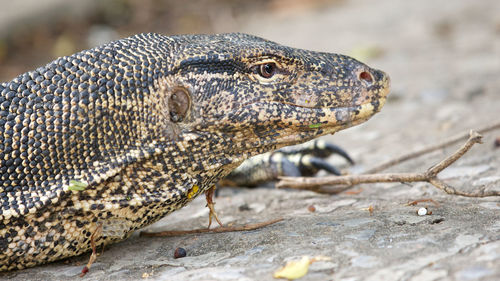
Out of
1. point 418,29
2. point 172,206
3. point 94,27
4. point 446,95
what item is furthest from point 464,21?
point 172,206

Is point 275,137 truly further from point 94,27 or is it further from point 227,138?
point 94,27

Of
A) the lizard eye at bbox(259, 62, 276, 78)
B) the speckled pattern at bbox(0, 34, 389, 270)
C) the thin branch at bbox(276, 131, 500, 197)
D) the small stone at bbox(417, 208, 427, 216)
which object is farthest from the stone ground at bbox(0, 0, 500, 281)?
the lizard eye at bbox(259, 62, 276, 78)

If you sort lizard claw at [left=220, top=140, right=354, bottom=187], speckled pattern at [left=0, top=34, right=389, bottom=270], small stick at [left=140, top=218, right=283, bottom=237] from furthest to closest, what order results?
lizard claw at [left=220, top=140, right=354, bottom=187]
small stick at [left=140, top=218, right=283, bottom=237]
speckled pattern at [left=0, top=34, right=389, bottom=270]

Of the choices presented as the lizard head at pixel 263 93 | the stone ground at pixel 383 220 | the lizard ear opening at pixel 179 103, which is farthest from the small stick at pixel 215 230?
the lizard ear opening at pixel 179 103

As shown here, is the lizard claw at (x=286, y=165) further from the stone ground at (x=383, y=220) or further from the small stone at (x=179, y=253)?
the small stone at (x=179, y=253)

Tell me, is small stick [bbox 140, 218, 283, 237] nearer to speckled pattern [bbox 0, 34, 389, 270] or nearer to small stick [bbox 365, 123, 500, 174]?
speckled pattern [bbox 0, 34, 389, 270]
